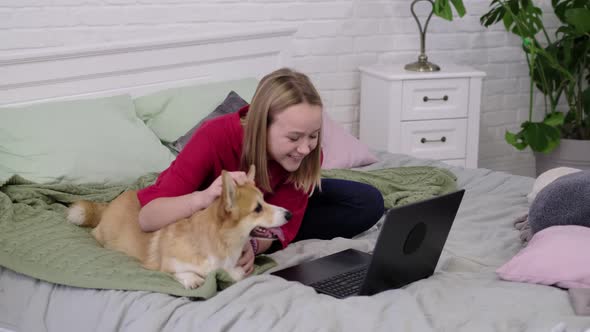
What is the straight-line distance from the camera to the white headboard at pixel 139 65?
114 inches

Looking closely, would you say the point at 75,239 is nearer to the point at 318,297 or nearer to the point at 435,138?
the point at 318,297

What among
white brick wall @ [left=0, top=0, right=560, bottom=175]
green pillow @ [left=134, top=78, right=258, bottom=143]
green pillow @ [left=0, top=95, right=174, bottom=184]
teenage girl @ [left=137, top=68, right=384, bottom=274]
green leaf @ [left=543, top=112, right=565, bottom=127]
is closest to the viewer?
teenage girl @ [left=137, top=68, right=384, bottom=274]

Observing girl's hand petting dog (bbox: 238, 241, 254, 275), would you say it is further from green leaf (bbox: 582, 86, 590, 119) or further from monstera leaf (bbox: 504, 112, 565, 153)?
green leaf (bbox: 582, 86, 590, 119)

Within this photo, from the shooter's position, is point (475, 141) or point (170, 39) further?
point (475, 141)

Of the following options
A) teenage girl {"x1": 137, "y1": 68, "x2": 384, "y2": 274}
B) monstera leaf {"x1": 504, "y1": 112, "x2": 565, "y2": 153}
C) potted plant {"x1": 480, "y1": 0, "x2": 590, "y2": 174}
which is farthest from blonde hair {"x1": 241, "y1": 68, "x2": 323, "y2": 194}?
monstera leaf {"x1": 504, "y1": 112, "x2": 565, "y2": 153}

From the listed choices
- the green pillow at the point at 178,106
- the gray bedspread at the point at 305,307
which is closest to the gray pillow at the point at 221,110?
the green pillow at the point at 178,106

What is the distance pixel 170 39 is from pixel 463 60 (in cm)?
186

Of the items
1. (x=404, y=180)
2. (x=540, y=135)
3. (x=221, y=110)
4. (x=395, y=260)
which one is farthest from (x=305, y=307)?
(x=540, y=135)

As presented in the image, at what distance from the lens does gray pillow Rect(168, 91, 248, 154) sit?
2.97 metres

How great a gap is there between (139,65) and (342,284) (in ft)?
5.51

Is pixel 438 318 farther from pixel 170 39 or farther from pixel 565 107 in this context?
pixel 565 107

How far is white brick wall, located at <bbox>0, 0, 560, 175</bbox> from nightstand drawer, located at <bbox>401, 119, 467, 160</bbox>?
45 centimetres

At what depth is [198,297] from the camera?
1774 millimetres

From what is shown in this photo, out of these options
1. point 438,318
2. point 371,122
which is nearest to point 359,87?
point 371,122
